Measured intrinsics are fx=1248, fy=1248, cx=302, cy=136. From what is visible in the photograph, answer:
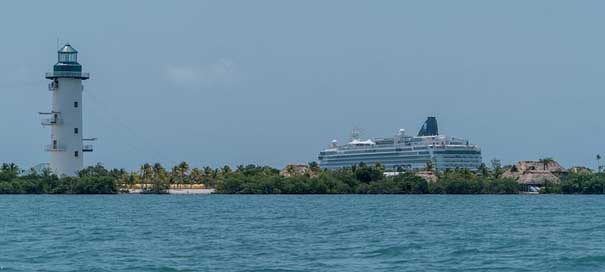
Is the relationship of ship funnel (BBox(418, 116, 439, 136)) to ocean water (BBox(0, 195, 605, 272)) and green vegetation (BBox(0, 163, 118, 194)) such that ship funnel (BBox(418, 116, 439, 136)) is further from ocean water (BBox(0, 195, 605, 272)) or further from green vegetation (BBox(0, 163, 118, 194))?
ocean water (BBox(0, 195, 605, 272))

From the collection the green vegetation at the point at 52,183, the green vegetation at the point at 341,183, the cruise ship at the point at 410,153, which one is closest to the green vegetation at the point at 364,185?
the green vegetation at the point at 341,183

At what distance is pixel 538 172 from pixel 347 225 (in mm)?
88191

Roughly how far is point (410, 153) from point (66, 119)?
7818 cm

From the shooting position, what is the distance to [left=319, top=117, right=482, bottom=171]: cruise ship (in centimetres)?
17862

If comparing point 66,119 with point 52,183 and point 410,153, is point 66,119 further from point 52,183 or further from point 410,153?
point 410,153

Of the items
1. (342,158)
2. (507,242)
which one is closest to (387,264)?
(507,242)

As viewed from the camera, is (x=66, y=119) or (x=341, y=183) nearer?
(x=66, y=119)

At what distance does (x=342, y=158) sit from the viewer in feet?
618

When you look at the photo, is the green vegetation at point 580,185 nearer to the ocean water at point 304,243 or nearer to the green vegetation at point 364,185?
the green vegetation at point 364,185

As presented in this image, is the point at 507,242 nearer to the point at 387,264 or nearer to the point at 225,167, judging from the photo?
the point at 387,264

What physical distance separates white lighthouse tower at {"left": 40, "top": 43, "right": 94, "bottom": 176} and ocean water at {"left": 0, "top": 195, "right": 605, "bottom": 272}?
151 ft

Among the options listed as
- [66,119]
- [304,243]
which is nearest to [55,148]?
[66,119]

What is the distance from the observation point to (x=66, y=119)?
111m

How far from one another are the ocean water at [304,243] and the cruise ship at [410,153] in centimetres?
11288
